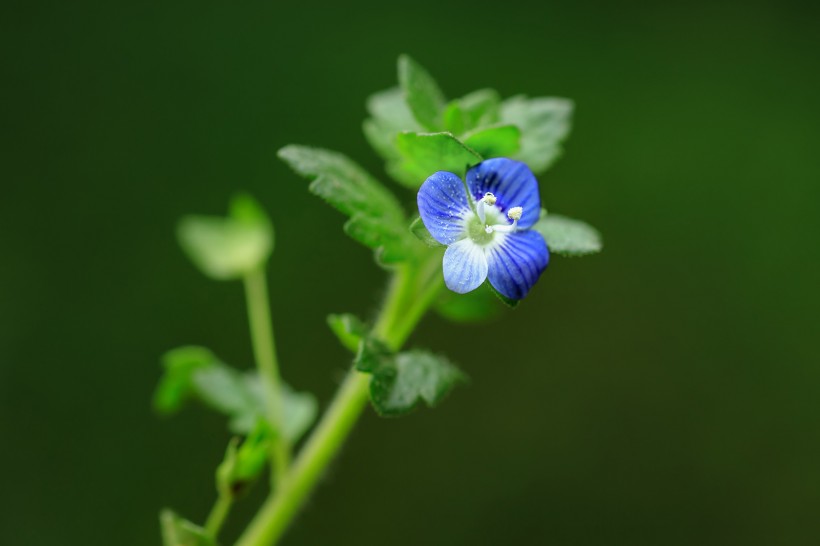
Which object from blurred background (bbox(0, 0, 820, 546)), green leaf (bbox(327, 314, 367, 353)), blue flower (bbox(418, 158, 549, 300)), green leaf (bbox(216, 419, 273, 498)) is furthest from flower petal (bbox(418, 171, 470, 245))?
blurred background (bbox(0, 0, 820, 546))

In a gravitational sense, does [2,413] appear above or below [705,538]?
below

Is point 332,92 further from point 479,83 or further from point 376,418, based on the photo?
point 376,418

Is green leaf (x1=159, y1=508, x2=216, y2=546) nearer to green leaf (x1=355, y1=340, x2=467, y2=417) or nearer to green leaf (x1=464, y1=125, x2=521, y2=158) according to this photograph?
green leaf (x1=355, y1=340, x2=467, y2=417)

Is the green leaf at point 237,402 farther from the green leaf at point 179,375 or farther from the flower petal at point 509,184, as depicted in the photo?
the flower petal at point 509,184

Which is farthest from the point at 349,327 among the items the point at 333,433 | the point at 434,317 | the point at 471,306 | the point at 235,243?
the point at 434,317

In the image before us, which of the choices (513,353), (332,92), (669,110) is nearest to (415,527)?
(513,353)

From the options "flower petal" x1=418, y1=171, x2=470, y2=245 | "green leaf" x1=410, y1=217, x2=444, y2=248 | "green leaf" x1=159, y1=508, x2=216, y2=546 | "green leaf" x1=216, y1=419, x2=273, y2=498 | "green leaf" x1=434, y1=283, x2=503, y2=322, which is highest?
"flower petal" x1=418, y1=171, x2=470, y2=245

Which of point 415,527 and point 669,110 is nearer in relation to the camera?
point 415,527
